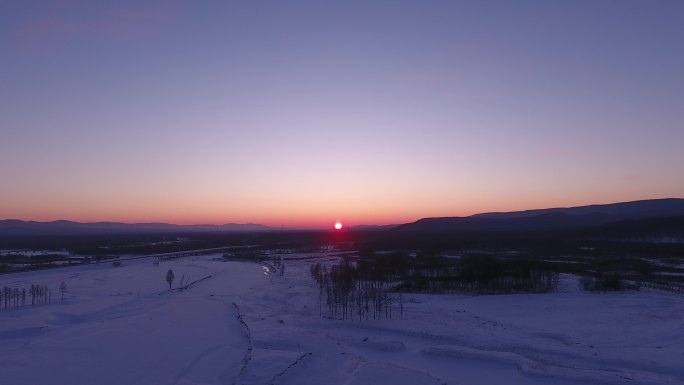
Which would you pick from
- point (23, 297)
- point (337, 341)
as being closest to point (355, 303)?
point (337, 341)

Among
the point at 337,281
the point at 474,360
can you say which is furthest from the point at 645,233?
the point at 474,360

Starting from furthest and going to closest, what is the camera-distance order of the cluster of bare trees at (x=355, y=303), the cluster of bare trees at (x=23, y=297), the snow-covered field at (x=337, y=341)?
the cluster of bare trees at (x=23, y=297) < the cluster of bare trees at (x=355, y=303) < the snow-covered field at (x=337, y=341)

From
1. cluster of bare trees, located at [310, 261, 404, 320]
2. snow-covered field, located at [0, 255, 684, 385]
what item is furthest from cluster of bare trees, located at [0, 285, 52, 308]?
cluster of bare trees, located at [310, 261, 404, 320]

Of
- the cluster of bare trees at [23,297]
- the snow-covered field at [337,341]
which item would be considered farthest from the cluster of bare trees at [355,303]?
the cluster of bare trees at [23,297]

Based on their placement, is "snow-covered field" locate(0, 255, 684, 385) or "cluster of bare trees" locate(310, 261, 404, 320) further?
"cluster of bare trees" locate(310, 261, 404, 320)

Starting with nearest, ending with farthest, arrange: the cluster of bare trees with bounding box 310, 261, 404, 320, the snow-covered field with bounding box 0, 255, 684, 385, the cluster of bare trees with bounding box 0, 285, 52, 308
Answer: the snow-covered field with bounding box 0, 255, 684, 385
the cluster of bare trees with bounding box 310, 261, 404, 320
the cluster of bare trees with bounding box 0, 285, 52, 308

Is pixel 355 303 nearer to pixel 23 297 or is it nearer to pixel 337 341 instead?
pixel 337 341

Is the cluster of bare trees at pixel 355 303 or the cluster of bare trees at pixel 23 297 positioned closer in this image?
the cluster of bare trees at pixel 355 303

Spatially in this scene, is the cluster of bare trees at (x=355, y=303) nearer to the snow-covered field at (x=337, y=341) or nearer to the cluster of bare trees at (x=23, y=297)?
the snow-covered field at (x=337, y=341)

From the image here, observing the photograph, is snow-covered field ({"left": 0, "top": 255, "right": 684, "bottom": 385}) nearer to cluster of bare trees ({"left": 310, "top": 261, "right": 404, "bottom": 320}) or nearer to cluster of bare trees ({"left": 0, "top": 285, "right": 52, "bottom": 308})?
cluster of bare trees ({"left": 310, "top": 261, "right": 404, "bottom": 320})
